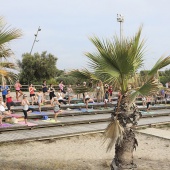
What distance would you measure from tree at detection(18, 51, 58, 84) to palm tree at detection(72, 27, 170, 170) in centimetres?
3461

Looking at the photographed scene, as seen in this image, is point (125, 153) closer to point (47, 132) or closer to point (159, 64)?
point (159, 64)

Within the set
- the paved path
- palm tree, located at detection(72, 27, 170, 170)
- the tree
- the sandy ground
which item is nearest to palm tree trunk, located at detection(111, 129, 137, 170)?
palm tree, located at detection(72, 27, 170, 170)

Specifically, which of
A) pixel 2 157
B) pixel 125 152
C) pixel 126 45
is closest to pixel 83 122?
pixel 2 157

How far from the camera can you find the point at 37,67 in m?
42.2

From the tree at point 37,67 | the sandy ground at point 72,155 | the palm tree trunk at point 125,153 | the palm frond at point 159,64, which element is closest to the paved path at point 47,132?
the sandy ground at point 72,155

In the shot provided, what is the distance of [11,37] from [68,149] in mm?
5220

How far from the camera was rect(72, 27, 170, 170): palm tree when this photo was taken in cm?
682

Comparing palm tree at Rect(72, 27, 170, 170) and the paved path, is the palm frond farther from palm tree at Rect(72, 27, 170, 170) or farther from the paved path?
the paved path

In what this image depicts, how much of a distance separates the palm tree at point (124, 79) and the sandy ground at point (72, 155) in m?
1.53

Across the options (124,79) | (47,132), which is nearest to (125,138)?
(124,79)

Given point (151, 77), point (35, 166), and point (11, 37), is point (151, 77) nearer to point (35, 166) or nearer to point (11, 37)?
point (11, 37)

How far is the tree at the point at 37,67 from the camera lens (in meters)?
41.8

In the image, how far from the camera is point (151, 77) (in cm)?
711

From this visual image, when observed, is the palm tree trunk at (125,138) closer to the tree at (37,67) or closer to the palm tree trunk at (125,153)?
the palm tree trunk at (125,153)
